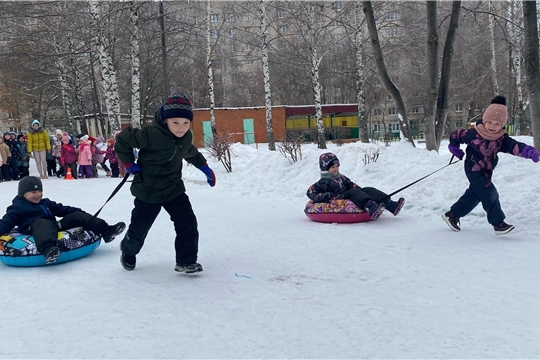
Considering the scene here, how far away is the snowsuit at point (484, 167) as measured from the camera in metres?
5.10

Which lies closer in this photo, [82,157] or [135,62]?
[82,157]

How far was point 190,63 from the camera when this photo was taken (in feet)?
115

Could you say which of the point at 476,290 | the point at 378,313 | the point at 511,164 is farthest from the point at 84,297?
the point at 511,164

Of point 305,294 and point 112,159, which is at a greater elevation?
point 112,159

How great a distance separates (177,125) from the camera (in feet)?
13.3

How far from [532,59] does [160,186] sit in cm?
562

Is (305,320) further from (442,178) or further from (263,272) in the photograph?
(442,178)

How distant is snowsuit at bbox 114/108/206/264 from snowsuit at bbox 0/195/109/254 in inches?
36.1

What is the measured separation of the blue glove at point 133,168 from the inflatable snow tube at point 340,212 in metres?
A: 3.04

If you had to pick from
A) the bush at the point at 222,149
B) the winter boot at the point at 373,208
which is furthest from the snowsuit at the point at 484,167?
the bush at the point at 222,149

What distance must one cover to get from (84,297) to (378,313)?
2.27 meters

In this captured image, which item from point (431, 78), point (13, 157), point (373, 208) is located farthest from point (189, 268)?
point (13, 157)

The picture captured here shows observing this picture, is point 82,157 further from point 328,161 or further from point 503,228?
point 503,228

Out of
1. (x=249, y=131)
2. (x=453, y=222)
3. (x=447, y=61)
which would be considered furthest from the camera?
(x=249, y=131)
